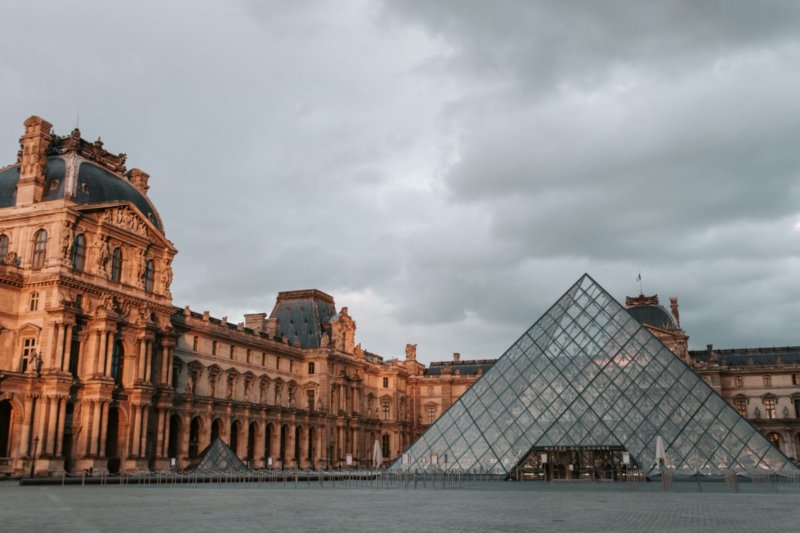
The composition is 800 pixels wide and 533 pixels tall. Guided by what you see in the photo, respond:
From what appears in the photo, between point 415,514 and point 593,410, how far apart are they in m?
19.0

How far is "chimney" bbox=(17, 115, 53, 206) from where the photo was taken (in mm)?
36969

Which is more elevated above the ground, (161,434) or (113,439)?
(161,434)

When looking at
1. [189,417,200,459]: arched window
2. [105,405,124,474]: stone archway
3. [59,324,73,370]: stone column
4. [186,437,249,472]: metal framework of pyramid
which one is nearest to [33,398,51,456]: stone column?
[59,324,73,370]: stone column

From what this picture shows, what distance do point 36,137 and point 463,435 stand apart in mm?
24869

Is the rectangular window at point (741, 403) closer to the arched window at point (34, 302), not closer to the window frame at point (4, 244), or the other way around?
the arched window at point (34, 302)

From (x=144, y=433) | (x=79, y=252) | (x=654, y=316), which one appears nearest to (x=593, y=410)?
(x=144, y=433)

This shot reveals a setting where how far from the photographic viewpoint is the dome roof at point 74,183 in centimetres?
3744

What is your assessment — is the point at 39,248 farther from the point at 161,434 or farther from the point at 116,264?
the point at 161,434

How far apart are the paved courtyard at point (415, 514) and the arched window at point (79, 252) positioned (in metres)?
19.5

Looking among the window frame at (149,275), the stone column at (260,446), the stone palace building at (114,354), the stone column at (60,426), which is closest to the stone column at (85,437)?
the stone palace building at (114,354)

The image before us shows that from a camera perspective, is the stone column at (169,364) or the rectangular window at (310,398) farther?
the rectangular window at (310,398)

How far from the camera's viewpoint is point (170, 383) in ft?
137

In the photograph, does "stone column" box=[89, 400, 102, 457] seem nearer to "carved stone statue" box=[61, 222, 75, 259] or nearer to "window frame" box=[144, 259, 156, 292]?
"carved stone statue" box=[61, 222, 75, 259]

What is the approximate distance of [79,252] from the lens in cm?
3684
